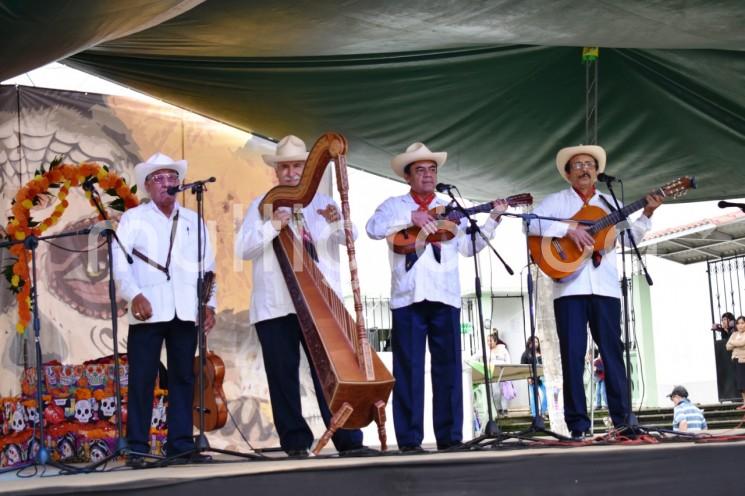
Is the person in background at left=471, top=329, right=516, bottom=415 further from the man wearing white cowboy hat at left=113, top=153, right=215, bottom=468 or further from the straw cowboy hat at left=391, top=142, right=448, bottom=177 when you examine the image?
the man wearing white cowboy hat at left=113, top=153, right=215, bottom=468

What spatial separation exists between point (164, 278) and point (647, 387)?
42.3 ft

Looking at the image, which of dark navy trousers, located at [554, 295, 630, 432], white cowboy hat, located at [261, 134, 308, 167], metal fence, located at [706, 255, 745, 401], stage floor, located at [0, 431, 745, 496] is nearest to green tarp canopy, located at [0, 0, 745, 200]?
white cowboy hat, located at [261, 134, 308, 167]

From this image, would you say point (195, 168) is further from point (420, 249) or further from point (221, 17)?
point (420, 249)

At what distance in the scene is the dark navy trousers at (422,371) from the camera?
5.63 metres

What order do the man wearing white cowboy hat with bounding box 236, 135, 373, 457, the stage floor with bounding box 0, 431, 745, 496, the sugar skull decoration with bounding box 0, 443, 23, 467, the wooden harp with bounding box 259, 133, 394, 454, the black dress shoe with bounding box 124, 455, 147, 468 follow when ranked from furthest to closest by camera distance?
the sugar skull decoration with bounding box 0, 443, 23, 467
the man wearing white cowboy hat with bounding box 236, 135, 373, 457
the wooden harp with bounding box 259, 133, 394, 454
the black dress shoe with bounding box 124, 455, 147, 468
the stage floor with bounding box 0, 431, 745, 496

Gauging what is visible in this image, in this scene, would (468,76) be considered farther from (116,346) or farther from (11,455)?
(11,455)

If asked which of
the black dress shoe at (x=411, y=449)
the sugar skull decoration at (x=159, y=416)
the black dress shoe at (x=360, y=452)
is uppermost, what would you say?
the sugar skull decoration at (x=159, y=416)

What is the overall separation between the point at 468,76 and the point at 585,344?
8.72ft

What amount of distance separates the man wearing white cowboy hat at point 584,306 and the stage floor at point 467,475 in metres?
0.97

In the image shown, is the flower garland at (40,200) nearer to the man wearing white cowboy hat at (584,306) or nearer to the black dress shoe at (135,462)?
the black dress shoe at (135,462)

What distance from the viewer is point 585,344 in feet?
19.5

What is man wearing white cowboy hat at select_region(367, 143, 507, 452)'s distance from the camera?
5641 millimetres

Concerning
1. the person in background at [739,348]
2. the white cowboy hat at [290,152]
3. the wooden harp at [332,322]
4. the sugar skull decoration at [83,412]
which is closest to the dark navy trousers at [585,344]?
the wooden harp at [332,322]

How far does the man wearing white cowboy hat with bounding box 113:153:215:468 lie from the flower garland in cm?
206
